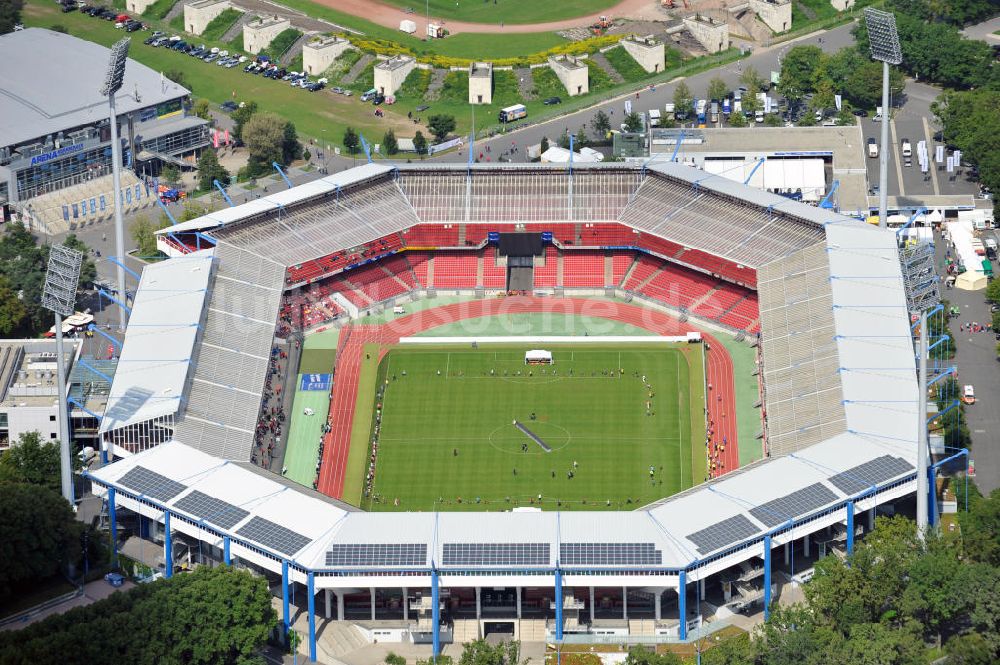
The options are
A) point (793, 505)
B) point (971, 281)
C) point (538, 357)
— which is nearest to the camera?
point (793, 505)

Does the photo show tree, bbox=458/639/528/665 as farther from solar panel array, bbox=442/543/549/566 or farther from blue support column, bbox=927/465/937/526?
blue support column, bbox=927/465/937/526

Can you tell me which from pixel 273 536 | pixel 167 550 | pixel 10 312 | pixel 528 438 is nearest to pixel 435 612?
pixel 273 536

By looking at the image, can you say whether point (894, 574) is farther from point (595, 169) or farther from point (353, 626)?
point (595, 169)

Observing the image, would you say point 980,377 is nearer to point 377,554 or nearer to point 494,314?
point 494,314

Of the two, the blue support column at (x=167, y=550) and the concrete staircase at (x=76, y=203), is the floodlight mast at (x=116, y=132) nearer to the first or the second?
the concrete staircase at (x=76, y=203)

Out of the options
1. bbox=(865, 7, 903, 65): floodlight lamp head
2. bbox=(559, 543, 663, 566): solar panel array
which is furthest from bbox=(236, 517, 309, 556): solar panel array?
bbox=(865, 7, 903, 65): floodlight lamp head
